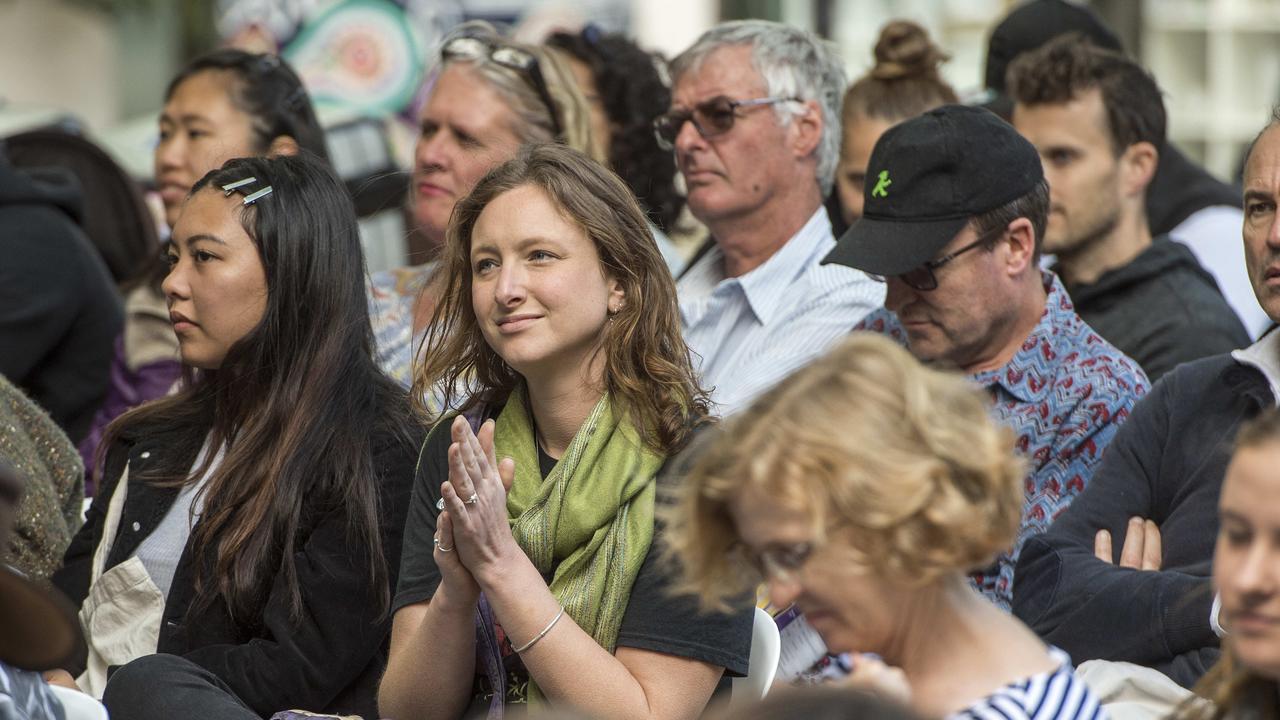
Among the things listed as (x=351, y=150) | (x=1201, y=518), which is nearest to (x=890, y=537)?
(x=1201, y=518)

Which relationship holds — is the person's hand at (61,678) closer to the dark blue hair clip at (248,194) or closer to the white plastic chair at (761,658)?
the dark blue hair clip at (248,194)

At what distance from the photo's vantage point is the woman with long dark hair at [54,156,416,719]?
9.57 ft

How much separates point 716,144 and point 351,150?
278 cm

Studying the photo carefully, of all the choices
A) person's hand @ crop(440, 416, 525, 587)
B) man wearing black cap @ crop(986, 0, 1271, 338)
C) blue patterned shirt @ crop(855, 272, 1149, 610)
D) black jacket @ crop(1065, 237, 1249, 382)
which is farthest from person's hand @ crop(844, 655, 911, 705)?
man wearing black cap @ crop(986, 0, 1271, 338)

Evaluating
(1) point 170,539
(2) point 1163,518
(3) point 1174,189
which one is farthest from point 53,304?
(3) point 1174,189

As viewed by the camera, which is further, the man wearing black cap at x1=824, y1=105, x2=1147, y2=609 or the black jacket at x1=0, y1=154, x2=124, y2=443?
the black jacket at x1=0, y1=154, x2=124, y2=443

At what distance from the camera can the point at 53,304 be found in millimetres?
4316

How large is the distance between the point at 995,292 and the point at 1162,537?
1.93ft

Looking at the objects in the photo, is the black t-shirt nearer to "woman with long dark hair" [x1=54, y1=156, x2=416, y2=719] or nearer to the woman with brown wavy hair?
the woman with brown wavy hair

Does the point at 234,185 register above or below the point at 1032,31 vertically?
above

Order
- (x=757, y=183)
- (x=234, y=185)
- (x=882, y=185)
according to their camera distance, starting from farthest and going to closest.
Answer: (x=757, y=183) < (x=882, y=185) < (x=234, y=185)

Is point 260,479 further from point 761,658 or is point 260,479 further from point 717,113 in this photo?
point 717,113

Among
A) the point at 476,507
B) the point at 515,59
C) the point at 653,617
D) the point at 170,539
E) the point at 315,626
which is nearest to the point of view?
the point at 476,507

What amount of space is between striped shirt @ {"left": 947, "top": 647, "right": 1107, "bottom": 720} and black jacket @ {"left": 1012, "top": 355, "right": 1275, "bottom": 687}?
76cm
